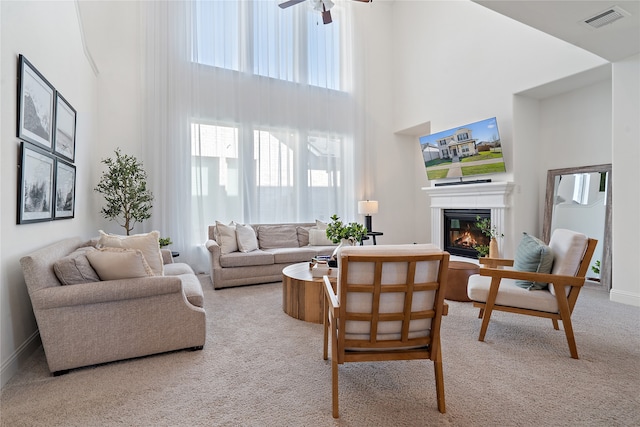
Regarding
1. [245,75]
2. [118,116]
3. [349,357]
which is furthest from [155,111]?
[349,357]

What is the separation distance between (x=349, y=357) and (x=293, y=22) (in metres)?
6.12

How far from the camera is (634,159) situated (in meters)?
3.38

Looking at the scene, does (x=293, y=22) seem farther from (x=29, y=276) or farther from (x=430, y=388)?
(x=430, y=388)

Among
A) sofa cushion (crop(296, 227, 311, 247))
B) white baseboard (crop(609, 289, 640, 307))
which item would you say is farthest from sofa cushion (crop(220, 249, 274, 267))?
white baseboard (crop(609, 289, 640, 307))

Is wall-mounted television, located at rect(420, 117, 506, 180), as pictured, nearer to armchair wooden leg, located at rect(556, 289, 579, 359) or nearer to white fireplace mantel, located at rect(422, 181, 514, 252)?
white fireplace mantel, located at rect(422, 181, 514, 252)

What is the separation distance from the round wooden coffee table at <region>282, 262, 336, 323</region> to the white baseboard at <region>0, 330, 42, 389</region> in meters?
1.96

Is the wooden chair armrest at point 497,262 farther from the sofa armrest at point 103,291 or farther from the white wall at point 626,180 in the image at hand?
the sofa armrest at point 103,291

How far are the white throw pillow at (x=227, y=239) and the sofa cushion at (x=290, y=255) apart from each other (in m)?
0.52

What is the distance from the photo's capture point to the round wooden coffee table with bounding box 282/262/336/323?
289 cm

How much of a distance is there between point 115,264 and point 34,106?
1.39 meters

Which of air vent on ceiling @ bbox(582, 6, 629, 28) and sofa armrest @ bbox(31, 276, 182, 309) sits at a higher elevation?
air vent on ceiling @ bbox(582, 6, 629, 28)

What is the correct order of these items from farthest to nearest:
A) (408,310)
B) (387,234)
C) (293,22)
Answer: (387,234) < (293,22) < (408,310)

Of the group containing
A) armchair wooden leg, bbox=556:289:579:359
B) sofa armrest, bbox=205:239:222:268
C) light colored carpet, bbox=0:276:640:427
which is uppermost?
sofa armrest, bbox=205:239:222:268

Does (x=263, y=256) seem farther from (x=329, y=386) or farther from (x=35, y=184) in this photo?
(x=329, y=386)
